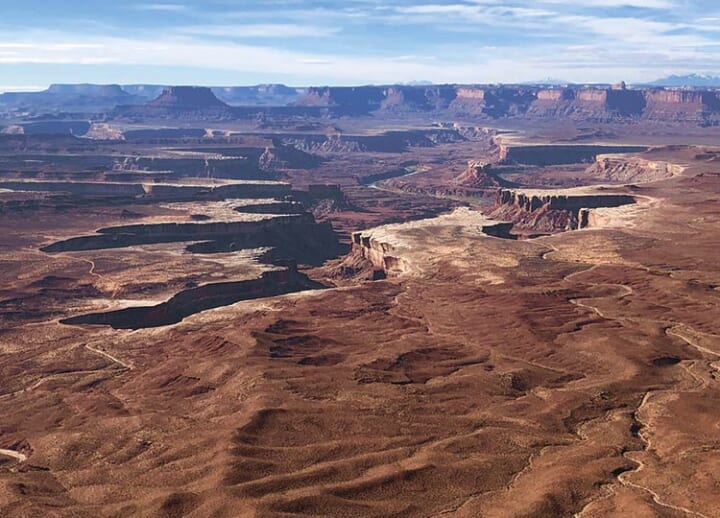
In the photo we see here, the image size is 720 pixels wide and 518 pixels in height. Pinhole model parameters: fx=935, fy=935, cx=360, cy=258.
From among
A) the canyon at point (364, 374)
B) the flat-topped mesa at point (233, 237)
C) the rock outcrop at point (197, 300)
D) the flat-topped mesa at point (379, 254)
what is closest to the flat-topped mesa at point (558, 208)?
the canyon at point (364, 374)

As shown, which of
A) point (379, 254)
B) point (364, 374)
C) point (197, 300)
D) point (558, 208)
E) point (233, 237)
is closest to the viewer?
point (364, 374)

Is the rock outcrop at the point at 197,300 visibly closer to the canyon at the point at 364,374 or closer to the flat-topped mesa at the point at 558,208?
the canyon at the point at 364,374

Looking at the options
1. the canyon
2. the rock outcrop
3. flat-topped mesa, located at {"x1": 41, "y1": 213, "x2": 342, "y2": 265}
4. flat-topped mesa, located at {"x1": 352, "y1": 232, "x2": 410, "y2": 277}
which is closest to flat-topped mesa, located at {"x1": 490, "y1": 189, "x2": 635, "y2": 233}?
the canyon

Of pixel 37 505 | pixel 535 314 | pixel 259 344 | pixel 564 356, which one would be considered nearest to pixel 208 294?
pixel 259 344

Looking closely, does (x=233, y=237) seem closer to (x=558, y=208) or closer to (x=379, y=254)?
(x=379, y=254)

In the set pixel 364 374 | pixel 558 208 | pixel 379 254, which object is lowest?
pixel 558 208

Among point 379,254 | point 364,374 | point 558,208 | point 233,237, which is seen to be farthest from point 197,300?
point 558,208

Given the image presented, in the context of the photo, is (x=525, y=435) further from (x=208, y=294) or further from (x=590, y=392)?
(x=208, y=294)

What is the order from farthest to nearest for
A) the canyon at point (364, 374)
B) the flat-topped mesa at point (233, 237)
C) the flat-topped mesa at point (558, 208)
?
1. the flat-topped mesa at point (558, 208)
2. the flat-topped mesa at point (233, 237)
3. the canyon at point (364, 374)
